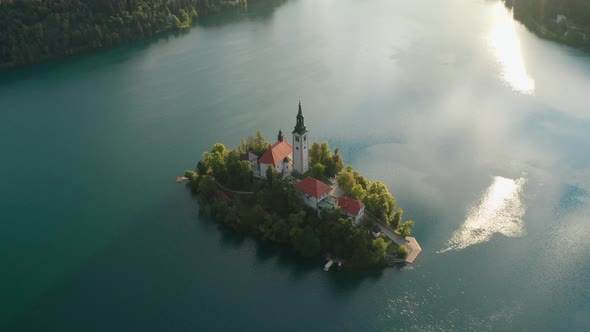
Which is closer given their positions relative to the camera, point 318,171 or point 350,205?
point 350,205

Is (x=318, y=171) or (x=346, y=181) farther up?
(x=318, y=171)

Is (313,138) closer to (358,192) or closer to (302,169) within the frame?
(302,169)

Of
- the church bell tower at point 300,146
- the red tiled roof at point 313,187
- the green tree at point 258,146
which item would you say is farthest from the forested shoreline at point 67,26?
the red tiled roof at point 313,187

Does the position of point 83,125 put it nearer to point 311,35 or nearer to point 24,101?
point 24,101

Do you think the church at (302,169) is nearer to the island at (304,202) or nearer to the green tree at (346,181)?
the island at (304,202)

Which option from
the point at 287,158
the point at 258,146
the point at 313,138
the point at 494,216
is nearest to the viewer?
the point at 494,216

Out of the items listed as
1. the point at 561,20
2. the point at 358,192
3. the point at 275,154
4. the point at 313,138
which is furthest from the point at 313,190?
the point at 561,20

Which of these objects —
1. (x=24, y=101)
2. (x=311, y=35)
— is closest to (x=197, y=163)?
(x=24, y=101)
